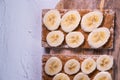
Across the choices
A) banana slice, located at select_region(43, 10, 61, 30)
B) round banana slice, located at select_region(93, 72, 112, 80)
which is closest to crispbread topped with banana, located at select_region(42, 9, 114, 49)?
banana slice, located at select_region(43, 10, 61, 30)

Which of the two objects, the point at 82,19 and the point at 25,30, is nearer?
the point at 82,19

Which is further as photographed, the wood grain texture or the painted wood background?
the painted wood background

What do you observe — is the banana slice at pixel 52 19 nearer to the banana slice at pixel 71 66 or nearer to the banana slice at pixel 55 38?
the banana slice at pixel 55 38

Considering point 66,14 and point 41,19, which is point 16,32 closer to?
point 41,19

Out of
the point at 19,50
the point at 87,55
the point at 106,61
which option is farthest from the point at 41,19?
the point at 106,61

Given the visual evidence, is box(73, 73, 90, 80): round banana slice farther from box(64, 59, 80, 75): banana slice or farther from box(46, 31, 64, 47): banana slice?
box(46, 31, 64, 47): banana slice

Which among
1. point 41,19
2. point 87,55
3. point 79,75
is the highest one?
point 41,19

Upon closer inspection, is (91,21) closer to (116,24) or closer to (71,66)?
(116,24)
